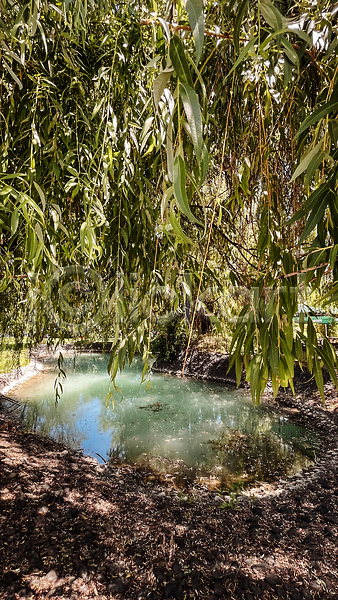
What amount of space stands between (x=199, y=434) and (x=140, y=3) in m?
3.79

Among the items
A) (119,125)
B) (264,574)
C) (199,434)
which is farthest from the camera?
(199,434)

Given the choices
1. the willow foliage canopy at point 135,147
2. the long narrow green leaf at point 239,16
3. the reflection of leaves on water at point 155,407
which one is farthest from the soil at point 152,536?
the reflection of leaves on water at point 155,407

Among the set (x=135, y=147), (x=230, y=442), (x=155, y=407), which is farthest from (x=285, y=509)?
(x=155, y=407)

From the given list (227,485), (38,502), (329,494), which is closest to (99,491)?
(38,502)

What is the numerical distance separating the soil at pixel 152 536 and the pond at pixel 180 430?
1.05ft

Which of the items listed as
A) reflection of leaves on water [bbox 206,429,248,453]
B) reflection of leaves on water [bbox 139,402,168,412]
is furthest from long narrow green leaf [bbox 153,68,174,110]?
reflection of leaves on water [bbox 139,402,168,412]

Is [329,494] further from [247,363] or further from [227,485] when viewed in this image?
[247,363]

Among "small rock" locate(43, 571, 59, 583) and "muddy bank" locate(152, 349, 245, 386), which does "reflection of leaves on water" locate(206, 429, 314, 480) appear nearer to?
"small rock" locate(43, 571, 59, 583)

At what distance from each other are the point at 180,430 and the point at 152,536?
229 cm

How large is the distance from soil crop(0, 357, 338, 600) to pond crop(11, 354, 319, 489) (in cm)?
32

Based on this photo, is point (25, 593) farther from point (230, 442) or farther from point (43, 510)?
point (230, 442)

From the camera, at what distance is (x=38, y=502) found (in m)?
1.92

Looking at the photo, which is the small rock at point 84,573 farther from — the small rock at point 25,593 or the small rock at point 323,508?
the small rock at point 323,508

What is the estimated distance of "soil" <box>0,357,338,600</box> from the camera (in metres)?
1.38
